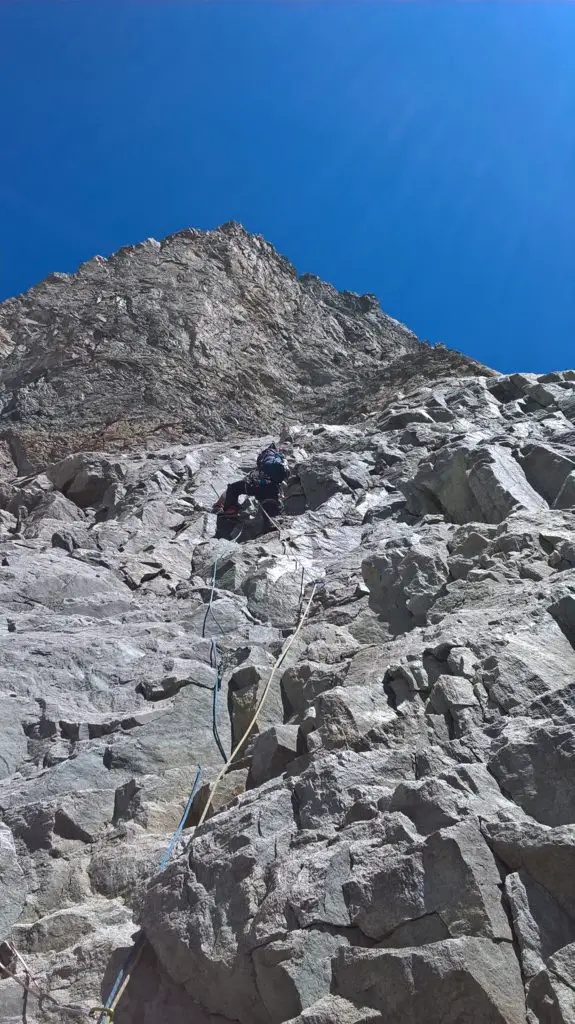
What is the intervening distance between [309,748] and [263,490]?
1166cm

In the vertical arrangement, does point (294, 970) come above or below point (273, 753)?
below

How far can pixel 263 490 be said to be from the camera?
17.8 m

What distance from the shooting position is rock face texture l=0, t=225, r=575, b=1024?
14.0ft

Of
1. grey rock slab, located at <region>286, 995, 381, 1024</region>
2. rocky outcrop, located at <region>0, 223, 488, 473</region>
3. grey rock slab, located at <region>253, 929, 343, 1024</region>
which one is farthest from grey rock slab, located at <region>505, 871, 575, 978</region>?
rocky outcrop, located at <region>0, 223, 488, 473</region>

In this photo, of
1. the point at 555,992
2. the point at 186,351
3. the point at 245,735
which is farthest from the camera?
the point at 186,351

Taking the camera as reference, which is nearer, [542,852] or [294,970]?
[294,970]

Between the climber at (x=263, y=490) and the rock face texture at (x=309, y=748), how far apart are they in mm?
666

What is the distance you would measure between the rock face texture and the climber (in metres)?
0.67

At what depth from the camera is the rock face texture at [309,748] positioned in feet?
14.0

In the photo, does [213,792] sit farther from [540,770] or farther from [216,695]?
[540,770]

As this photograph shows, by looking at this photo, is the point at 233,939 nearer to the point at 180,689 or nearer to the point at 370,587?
the point at 180,689

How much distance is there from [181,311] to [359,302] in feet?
45.3

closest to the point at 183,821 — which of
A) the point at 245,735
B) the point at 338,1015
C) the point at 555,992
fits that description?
the point at 245,735

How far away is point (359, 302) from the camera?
48.0m
